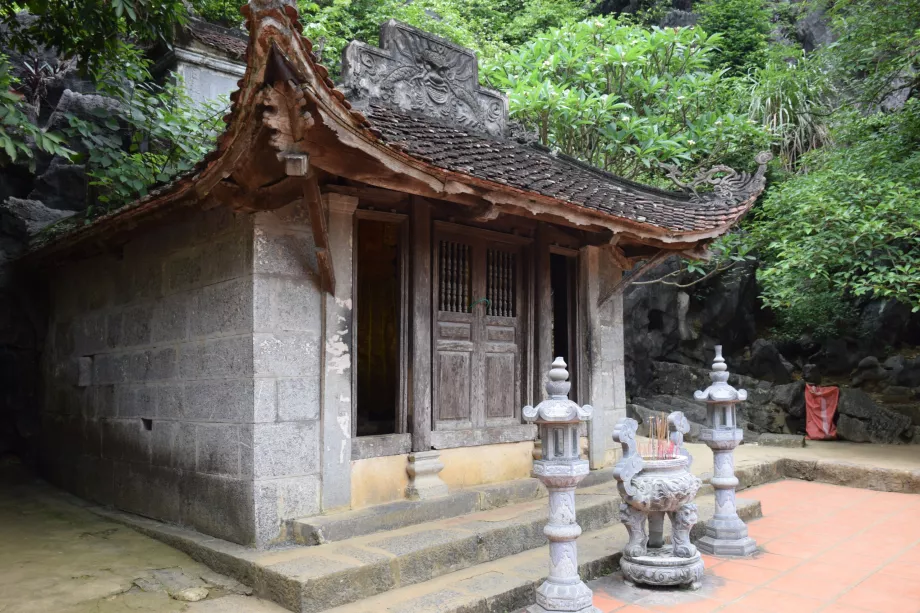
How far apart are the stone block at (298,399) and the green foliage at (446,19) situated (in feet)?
31.3

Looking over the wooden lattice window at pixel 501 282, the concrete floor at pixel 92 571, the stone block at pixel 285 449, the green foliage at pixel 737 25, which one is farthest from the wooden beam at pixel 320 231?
the green foliage at pixel 737 25

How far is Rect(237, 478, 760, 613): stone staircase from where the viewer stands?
436cm

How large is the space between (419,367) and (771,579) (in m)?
3.50

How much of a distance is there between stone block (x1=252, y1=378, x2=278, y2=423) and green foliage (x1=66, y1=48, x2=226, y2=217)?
4.00 m

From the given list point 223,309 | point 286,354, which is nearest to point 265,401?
point 286,354

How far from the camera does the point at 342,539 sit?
16.9 ft

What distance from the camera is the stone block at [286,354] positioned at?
17.0 feet

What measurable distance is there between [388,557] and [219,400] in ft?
6.44

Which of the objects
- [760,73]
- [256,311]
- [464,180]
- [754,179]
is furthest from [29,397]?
[760,73]

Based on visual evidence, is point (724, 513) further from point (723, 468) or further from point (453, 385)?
point (453, 385)

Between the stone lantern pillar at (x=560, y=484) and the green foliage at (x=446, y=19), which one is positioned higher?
the green foliage at (x=446, y=19)

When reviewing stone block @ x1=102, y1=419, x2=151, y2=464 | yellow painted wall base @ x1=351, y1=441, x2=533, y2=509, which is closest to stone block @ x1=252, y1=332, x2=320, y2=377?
yellow painted wall base @ x1=351, y1=441, x2=533, y2=509

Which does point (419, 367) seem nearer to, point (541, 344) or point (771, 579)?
point (541, 344)

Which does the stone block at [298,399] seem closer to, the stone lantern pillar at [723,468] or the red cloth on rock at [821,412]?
the stone lantern pillar at [723,468]
